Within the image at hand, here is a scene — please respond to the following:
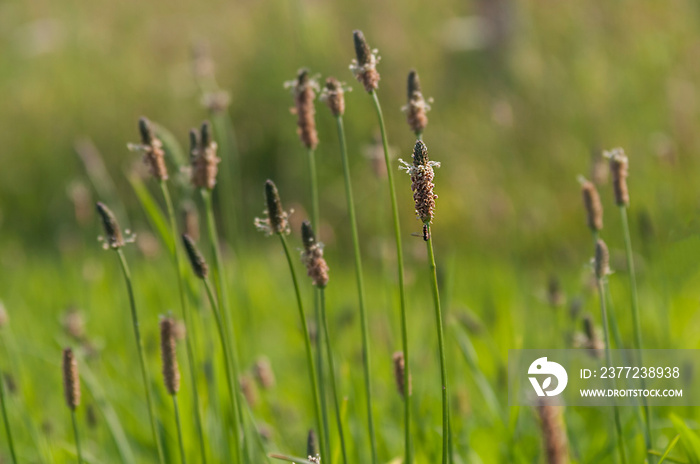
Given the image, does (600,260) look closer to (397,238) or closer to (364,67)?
(397,238)

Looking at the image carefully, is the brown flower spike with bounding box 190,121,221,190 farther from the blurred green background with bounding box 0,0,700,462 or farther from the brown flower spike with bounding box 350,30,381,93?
the blurred green background with bounding box 0,0,700,462

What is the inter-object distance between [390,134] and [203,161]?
420 centimetres

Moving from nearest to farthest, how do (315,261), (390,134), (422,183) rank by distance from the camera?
(422,183)
(315,261)
(390,134)

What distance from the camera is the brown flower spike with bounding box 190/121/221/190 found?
3.24 ft

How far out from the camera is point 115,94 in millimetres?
6215

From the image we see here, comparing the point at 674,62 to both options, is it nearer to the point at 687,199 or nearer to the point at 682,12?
the point at 682,12

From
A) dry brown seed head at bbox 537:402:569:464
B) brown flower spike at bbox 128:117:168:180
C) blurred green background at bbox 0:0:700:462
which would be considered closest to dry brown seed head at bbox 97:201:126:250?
brown flower spike at bbox 128:117:168:180

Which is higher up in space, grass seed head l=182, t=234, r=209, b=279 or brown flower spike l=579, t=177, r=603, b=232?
brown flower spike l=579, t=177, r=603, b=232

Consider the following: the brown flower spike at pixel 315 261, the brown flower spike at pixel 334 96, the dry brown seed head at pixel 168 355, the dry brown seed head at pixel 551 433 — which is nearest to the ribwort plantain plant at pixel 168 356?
the dry brown seed head at pixel 168 355

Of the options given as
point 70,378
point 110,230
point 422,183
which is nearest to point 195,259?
point 110,230

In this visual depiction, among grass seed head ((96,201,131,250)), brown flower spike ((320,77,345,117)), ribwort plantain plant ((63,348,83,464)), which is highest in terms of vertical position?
brown flower spike ((320,77,345,117))

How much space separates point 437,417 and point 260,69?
15.7ft

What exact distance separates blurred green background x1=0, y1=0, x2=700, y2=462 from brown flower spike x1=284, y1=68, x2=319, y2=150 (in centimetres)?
112

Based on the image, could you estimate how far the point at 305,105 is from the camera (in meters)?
0.97
